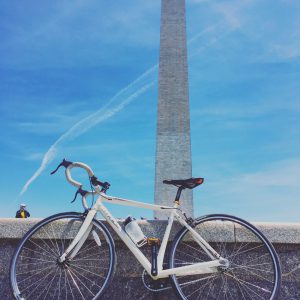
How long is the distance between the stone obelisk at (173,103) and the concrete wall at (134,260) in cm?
922

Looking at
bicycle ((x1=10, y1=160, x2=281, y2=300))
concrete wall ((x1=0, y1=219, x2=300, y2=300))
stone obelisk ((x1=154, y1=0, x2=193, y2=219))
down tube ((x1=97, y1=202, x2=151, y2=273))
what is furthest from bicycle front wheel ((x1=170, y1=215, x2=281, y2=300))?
stone obelisk ((x1=154, y1=0, x2=193, y2=219))

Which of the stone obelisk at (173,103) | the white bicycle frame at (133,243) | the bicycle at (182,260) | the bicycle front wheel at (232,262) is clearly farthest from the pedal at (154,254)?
the stone obelisk at (173,103)

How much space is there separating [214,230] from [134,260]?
668 mm

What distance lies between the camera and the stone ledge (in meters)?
3.28

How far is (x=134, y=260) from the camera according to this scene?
11.0ft

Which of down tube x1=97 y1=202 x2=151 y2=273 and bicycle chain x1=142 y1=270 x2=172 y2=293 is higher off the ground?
down tube x1=97 y1=202 x2=151 y2=273

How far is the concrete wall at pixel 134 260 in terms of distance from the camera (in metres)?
3.29

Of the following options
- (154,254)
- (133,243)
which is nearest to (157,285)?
(154,254)

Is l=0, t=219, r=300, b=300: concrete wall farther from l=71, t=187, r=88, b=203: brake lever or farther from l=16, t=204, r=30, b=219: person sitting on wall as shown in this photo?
l=16, t=204, r=30, b=219: person sitting on wall

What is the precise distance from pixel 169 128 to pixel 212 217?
1026cm

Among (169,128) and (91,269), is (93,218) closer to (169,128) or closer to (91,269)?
(91,269)

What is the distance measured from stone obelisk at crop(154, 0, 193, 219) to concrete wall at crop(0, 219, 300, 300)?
9220 mm

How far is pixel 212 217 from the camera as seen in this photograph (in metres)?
3.00

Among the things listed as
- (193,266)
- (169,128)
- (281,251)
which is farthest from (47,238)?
(169,128)
